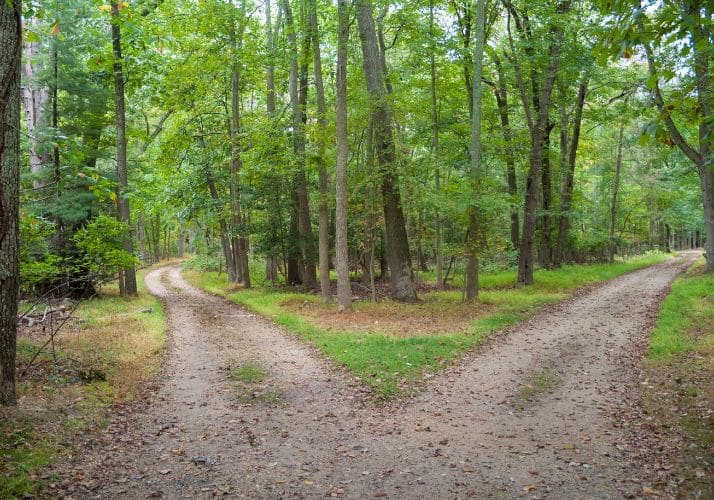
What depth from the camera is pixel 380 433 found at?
6348 mm

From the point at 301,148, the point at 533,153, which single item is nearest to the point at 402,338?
the point at 301,148

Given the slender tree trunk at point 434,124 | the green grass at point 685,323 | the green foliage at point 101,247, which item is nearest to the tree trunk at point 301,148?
the slender tree trunk at point 434,124

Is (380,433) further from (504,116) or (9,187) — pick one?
(504,116)

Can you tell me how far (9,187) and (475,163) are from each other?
1209 centimetres

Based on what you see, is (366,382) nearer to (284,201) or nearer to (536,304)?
(536,304)

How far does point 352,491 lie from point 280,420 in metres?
2.13

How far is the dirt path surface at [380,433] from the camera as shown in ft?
16.4

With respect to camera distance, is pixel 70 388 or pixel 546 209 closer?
pixel 70 388

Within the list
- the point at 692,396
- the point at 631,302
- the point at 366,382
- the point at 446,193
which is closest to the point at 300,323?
the point at 366,382

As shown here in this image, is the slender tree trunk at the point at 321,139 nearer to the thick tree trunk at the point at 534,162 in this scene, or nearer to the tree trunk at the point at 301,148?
the tree trunk at the point at 301,148

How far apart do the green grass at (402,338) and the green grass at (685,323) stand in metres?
3.36

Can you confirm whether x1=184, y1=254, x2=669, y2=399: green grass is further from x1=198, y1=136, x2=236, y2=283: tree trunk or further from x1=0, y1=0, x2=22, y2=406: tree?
x1=0, y1=0, x2=22, y2=406: tree

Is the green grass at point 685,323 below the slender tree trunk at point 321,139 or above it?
below

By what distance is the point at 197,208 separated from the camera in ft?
75.3
